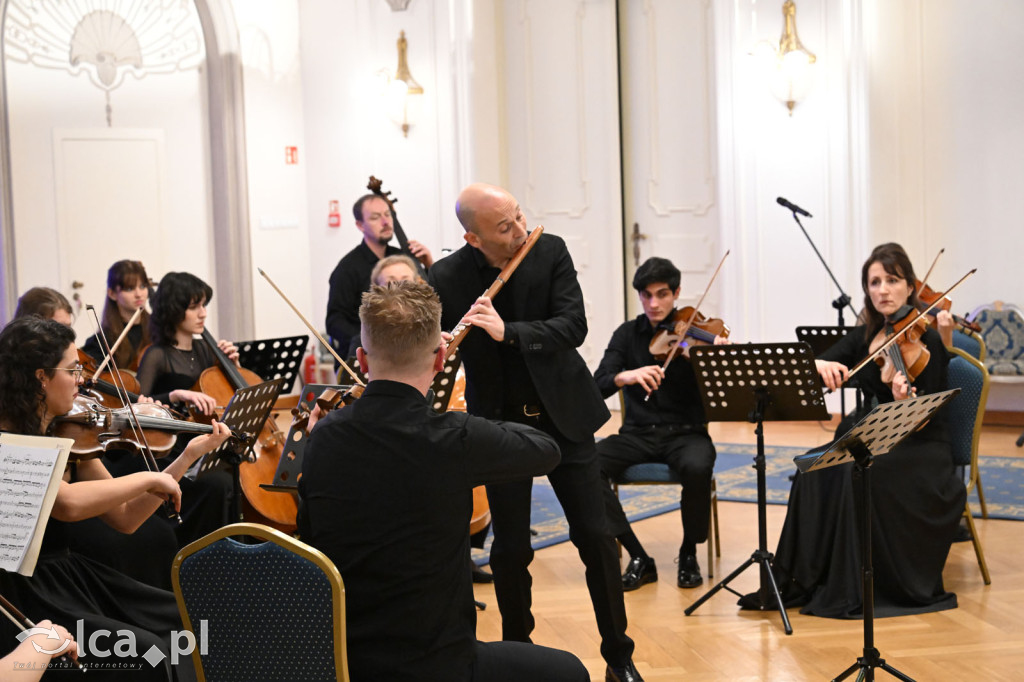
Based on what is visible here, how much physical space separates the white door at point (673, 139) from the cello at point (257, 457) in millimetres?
4432

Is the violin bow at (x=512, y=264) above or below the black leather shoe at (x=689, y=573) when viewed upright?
above

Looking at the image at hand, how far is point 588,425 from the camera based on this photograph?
3031 mm

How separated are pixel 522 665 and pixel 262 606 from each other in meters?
0.51

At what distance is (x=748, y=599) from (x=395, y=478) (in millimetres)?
2248

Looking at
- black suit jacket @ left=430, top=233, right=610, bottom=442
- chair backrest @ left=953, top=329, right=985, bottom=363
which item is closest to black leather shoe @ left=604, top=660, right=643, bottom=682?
black suit jacket @ left=430, top=233, right=610, bottom=442

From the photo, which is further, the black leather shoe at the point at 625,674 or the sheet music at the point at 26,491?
the black leather shoe at the point at 625,674

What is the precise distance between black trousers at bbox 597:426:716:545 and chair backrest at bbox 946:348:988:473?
0.93 metres

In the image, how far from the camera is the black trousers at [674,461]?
416cm

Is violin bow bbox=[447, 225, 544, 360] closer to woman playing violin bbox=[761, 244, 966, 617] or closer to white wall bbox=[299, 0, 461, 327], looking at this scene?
woman playing violin bbox=[761, 244, 966, 617]

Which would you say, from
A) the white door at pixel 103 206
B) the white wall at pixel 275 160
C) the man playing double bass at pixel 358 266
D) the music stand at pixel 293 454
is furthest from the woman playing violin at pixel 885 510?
the white door at pixel 103 206

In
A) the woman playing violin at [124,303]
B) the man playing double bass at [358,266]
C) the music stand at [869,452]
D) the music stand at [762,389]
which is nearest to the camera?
the music stand at [869,452]

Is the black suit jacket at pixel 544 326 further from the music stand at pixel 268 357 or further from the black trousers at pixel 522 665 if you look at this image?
the music stand at pixel 268 357

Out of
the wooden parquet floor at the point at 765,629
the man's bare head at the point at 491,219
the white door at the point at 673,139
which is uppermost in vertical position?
the white door at the point at 673,139

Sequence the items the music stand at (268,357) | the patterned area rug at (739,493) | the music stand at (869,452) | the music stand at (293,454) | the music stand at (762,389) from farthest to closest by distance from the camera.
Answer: the patterned area rug at (739,493) < the music stand at (268,357) < the music stand at (762,389) < the music stand at (293,454) < the music stand at (869,452)
